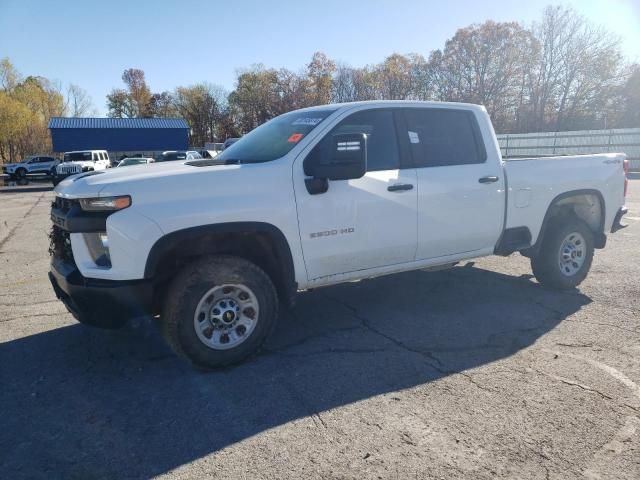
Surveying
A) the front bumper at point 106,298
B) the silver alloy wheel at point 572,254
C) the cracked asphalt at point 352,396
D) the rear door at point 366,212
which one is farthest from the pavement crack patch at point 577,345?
the front bumper at point 106,298

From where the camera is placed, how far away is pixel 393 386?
3.45m

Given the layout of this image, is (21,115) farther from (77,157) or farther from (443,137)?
(443,137)

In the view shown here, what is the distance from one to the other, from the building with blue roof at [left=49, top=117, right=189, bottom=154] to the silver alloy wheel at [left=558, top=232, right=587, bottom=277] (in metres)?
48.2

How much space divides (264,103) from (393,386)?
67.2 m

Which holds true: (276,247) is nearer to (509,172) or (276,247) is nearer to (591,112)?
(509,172)

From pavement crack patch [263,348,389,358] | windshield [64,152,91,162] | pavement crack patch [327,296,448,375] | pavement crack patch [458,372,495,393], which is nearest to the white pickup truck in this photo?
pavement crack patch [263,348,389,358]

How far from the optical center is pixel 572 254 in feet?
18.6

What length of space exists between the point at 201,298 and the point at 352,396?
1.29 m

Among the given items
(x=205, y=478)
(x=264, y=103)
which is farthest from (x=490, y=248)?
(x=264, y=103)

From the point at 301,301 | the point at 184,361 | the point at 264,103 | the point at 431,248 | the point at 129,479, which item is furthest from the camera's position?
the point at 264,103

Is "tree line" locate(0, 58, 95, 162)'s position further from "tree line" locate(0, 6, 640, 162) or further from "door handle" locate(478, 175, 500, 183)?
"door handle" locate(478, 175, 500, 183)

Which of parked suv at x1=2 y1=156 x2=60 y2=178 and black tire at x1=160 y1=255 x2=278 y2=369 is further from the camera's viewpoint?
parked suv at x1=2 y1=156 x2=60 y2=178

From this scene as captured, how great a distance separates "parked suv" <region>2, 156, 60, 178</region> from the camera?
35.9 metres

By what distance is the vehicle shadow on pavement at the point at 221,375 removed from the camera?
2.81m
